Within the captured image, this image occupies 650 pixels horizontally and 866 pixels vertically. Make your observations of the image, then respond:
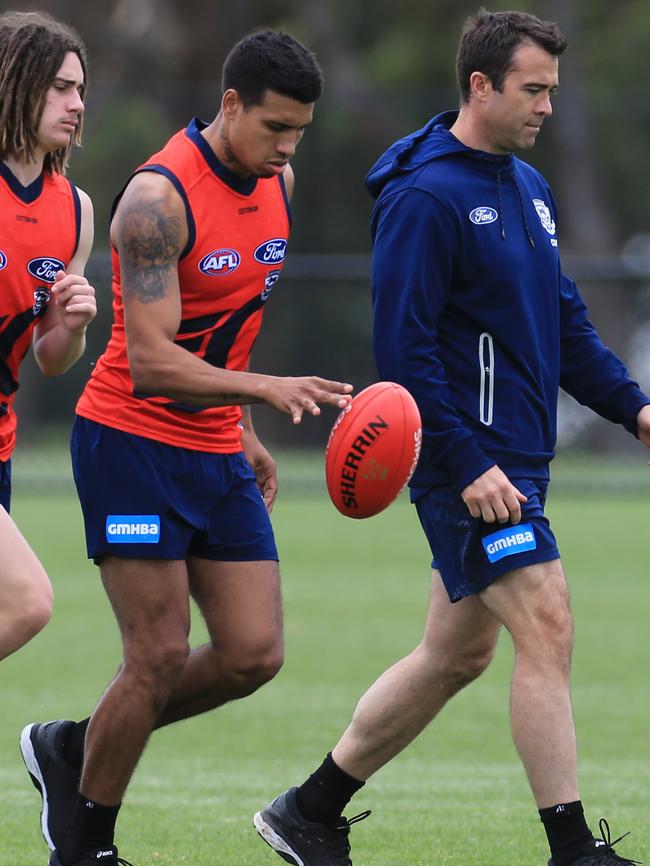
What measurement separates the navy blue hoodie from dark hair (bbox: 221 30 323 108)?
45cm

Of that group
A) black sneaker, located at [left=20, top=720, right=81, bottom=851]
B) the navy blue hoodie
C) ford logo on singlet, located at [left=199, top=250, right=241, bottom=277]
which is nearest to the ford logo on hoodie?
the navy blue hoodie

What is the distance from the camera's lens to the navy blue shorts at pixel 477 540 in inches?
208

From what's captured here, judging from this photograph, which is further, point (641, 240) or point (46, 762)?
point (641, 240)

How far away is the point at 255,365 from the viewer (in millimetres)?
23312

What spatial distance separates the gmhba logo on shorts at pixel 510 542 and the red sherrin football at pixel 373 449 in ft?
1.09

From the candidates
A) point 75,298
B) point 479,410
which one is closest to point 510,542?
point 479,410

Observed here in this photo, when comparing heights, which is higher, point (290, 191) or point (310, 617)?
point (290, 191)

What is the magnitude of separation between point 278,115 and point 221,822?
106 inches

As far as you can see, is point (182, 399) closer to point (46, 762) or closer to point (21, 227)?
point (21, 227)

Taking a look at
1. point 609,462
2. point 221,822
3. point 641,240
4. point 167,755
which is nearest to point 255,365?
point 609,462

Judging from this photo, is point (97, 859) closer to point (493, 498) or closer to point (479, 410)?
point (493, 498)

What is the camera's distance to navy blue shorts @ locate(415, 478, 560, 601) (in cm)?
529

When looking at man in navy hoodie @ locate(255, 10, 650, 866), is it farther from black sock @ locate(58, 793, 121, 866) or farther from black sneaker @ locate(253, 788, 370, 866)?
black sock @ locate(58, 793, 121, 866)

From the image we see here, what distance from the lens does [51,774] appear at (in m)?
5.91
